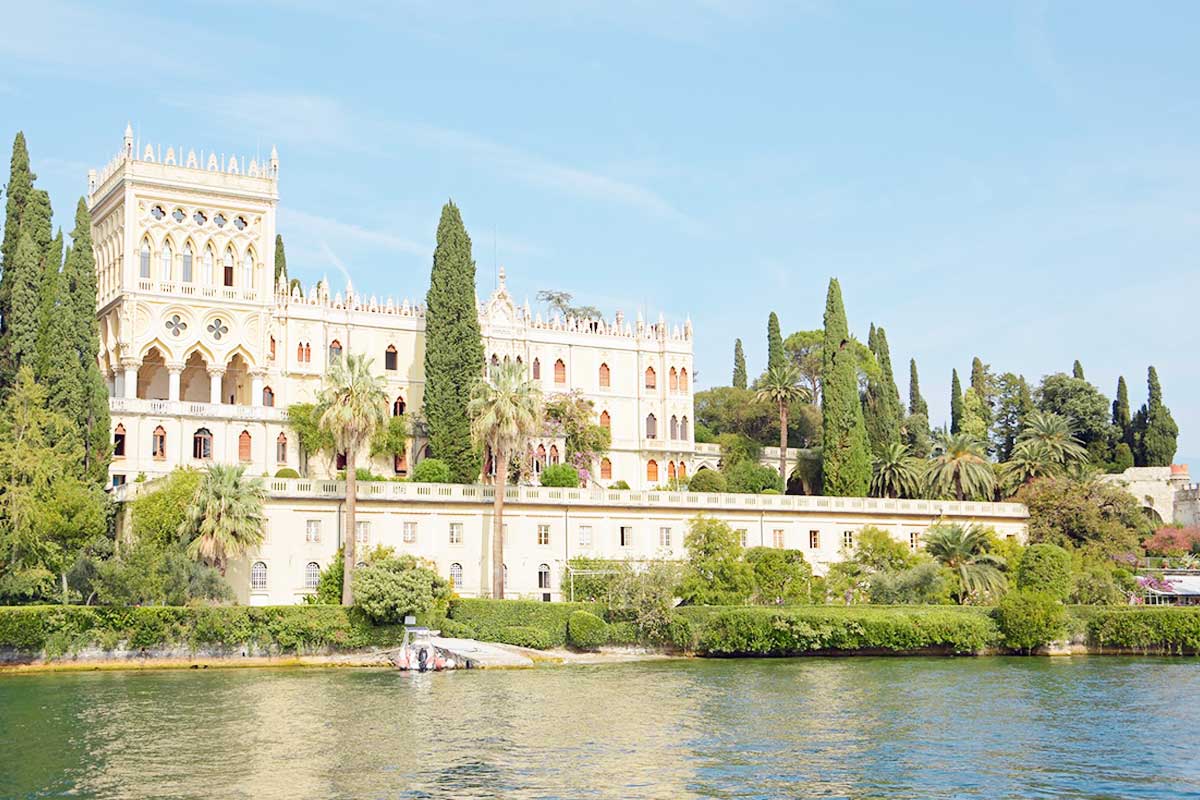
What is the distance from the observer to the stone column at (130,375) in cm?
6544

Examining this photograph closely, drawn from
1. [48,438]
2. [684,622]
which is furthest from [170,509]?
[684,622]

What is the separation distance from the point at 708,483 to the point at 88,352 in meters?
32.4

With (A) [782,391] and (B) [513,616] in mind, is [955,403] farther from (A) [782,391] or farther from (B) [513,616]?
(B) [513,616]

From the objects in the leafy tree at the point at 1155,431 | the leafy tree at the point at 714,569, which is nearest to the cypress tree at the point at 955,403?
the leafy tree at the point at 1155,431

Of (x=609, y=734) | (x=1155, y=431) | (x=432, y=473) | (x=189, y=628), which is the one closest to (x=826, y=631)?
(x=432, y=473)

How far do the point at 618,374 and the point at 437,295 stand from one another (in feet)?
55.0

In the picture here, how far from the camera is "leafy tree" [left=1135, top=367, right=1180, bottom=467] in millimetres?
94188

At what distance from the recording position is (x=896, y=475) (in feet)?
243

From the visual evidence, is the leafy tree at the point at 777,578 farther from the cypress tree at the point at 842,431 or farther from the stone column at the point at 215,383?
the stone column at the point at 215,383

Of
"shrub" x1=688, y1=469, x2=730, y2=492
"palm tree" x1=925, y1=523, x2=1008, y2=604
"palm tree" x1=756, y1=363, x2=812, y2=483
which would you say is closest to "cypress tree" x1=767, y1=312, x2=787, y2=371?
"palm tree" x1=756, y1=363, x2=812, y2=483

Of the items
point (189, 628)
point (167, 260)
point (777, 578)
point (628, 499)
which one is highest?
point (167, 260)

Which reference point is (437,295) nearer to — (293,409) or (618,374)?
(293,409)

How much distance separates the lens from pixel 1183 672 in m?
48.2

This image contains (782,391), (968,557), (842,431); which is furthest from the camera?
(782,391)
